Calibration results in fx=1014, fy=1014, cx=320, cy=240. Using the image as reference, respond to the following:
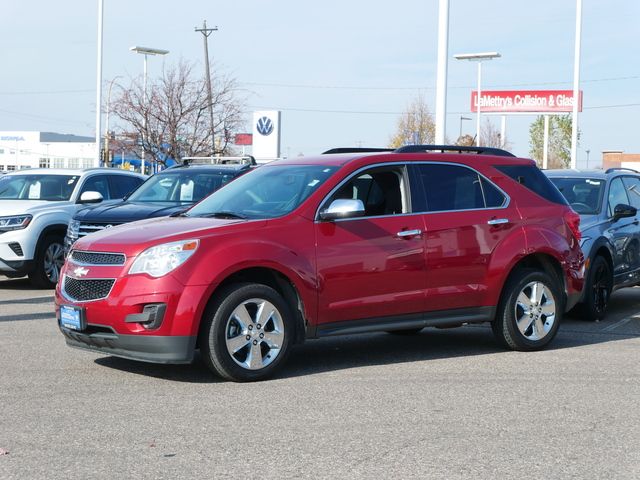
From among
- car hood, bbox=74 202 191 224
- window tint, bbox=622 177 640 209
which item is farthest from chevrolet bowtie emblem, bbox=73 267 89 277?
window tint, bbox=622 177 640 209

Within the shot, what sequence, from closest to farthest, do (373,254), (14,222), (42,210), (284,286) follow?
1. (284,286)
2. (373,254)
3. (14,222)
4. (42,210)

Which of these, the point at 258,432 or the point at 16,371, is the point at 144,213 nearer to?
the point at 16,371

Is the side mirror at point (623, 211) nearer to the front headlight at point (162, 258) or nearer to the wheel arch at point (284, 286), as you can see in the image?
the wheel arch at point (284, 286)

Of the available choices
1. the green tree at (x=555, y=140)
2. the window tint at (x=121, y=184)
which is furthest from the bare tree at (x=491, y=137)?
the window tint at (x=121, y=184)

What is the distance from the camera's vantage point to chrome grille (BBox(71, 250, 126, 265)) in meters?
7.62

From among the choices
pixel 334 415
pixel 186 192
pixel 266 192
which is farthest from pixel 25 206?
pixel 334 415

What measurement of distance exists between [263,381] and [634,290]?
10.3 meters

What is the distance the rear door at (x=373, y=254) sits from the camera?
809 centimetres

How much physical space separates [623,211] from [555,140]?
A: 61560 millimetres

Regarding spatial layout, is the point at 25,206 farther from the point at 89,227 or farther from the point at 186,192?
the point at 186,192

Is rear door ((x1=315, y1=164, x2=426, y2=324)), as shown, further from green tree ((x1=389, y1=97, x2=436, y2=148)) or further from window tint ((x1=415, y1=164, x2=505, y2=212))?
green tree ((x1=389, y1=97, x2=436, y2=148))

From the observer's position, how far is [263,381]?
777 centimetres

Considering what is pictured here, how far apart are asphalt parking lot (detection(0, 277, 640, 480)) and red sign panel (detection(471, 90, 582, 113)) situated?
57722 millimetres

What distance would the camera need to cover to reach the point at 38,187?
15914 mm
